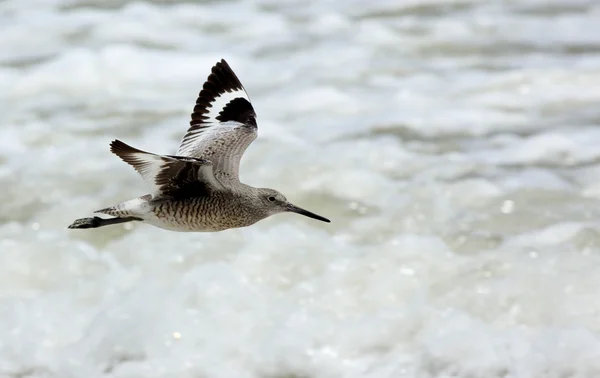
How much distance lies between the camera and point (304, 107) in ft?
29.2

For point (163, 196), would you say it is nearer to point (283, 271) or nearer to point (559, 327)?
point (283, 271)

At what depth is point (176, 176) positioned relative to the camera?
4.34 meters

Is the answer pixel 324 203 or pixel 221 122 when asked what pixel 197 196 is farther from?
pixel 324 203

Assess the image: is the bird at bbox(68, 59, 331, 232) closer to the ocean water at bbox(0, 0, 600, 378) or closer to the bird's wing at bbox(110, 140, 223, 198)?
the bird's wing at bbox(110, 140, 223, 198)

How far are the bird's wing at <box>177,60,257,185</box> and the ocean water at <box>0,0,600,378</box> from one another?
1.09 metres

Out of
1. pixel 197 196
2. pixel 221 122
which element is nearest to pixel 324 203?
pixel 221 122

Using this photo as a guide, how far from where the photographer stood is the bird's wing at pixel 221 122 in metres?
4.87

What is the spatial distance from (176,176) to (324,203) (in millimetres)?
2761

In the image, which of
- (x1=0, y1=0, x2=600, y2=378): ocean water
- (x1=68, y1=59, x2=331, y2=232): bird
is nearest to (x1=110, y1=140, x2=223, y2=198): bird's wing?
(x1=68, y1=59, x2=331, y2=232): bird

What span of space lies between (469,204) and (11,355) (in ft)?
10.3

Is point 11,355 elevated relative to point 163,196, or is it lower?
lower

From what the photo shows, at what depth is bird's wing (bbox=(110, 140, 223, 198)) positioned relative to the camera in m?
4.17

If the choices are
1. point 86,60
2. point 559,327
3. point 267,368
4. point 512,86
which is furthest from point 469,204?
point 86,60

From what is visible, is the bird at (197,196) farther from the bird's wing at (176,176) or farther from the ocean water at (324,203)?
the ocean water at (324,203)
